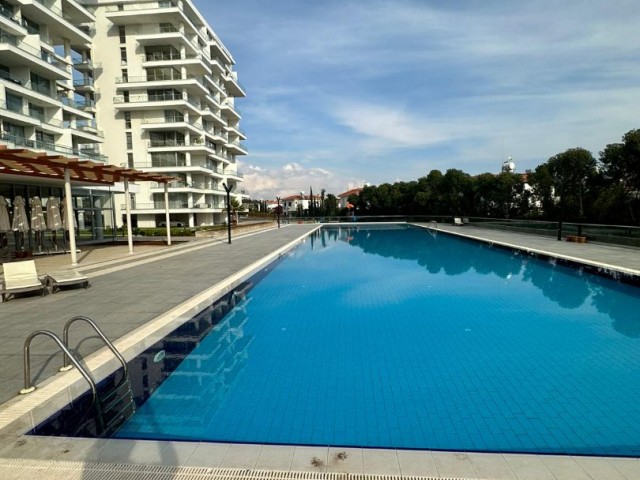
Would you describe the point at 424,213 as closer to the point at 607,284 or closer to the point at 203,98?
the point at 203,98

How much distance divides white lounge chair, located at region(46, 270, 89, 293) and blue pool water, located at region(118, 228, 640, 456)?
4.12m

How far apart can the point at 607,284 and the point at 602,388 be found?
7248mm

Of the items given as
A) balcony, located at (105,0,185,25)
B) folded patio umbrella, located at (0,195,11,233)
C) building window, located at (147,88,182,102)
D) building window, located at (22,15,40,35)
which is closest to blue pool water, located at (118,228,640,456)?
folded patio umbrella, located at (0,195,11,233)

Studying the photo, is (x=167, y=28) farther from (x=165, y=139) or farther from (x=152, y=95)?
(x=165, y=139)

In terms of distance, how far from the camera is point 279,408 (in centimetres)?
448

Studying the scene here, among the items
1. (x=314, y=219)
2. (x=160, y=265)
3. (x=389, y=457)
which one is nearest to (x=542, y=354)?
(x=389, y=457)

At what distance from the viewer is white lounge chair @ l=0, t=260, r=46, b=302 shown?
8.33m

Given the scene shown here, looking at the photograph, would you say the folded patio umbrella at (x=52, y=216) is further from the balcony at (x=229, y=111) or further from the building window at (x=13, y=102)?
the balcony at (x=229, y=111)

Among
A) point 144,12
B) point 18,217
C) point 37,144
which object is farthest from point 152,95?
point 18,217

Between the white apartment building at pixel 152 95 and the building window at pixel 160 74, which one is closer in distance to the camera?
the white apartment building at pixel 152 95

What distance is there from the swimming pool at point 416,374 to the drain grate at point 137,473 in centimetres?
90

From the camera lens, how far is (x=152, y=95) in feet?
125

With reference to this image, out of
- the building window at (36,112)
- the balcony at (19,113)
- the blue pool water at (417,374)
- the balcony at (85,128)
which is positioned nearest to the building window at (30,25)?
the building window at (36,112)

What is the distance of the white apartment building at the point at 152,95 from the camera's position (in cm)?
3722
